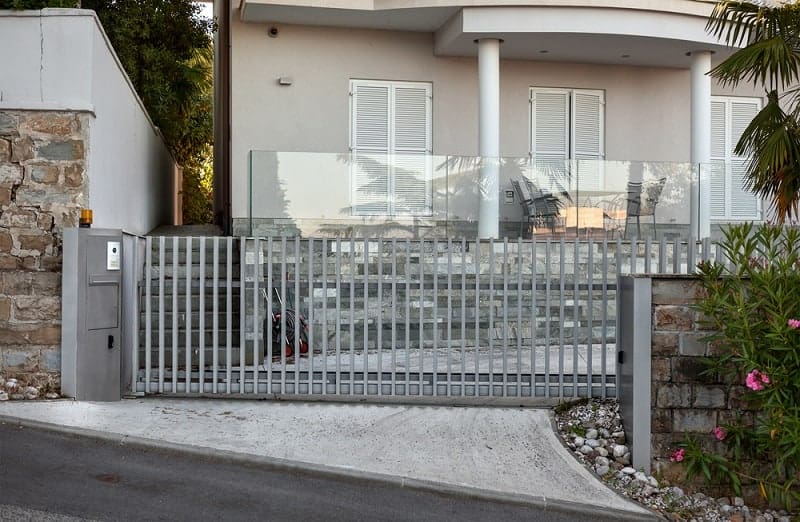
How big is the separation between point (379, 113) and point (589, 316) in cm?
746

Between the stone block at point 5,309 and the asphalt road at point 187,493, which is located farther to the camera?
the stone block at point 5,309

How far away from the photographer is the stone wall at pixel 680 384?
562 centimetres

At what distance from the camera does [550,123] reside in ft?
46.1

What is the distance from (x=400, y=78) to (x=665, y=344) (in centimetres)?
869

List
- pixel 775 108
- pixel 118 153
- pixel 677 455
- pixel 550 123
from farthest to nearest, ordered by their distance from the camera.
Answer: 1. pixel 550 123
2. pixel 118 153
3. pixel 775 108
4. pixel 677 455

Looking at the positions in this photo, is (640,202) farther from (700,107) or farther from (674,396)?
(674,396)

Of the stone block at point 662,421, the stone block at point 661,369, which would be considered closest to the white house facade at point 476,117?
the stone block at point 661,369

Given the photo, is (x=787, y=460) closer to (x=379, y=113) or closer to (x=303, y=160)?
(x=303, y=160)

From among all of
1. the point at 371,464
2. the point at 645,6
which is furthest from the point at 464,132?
the point at 371,464

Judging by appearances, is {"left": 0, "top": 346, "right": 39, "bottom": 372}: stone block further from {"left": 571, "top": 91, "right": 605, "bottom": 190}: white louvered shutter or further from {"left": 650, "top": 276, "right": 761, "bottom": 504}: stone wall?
{"left": 571, "top": 91, "right": 605, "bottom": 190}: white louvered shutter

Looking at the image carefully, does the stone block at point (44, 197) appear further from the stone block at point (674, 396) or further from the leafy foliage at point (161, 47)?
the leafy foliage at point (161, 47)

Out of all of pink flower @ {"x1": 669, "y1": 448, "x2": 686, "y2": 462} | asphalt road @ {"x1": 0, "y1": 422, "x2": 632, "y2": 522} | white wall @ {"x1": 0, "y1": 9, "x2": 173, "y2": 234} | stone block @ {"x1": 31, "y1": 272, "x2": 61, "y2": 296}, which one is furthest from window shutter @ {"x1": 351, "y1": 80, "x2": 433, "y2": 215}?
asphalt road @ {"x1": 0, "y1": 422, "x2": 632, "y2": 522}

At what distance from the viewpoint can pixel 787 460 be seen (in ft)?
17.1

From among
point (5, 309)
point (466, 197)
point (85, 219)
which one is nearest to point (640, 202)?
point (466, 197)
